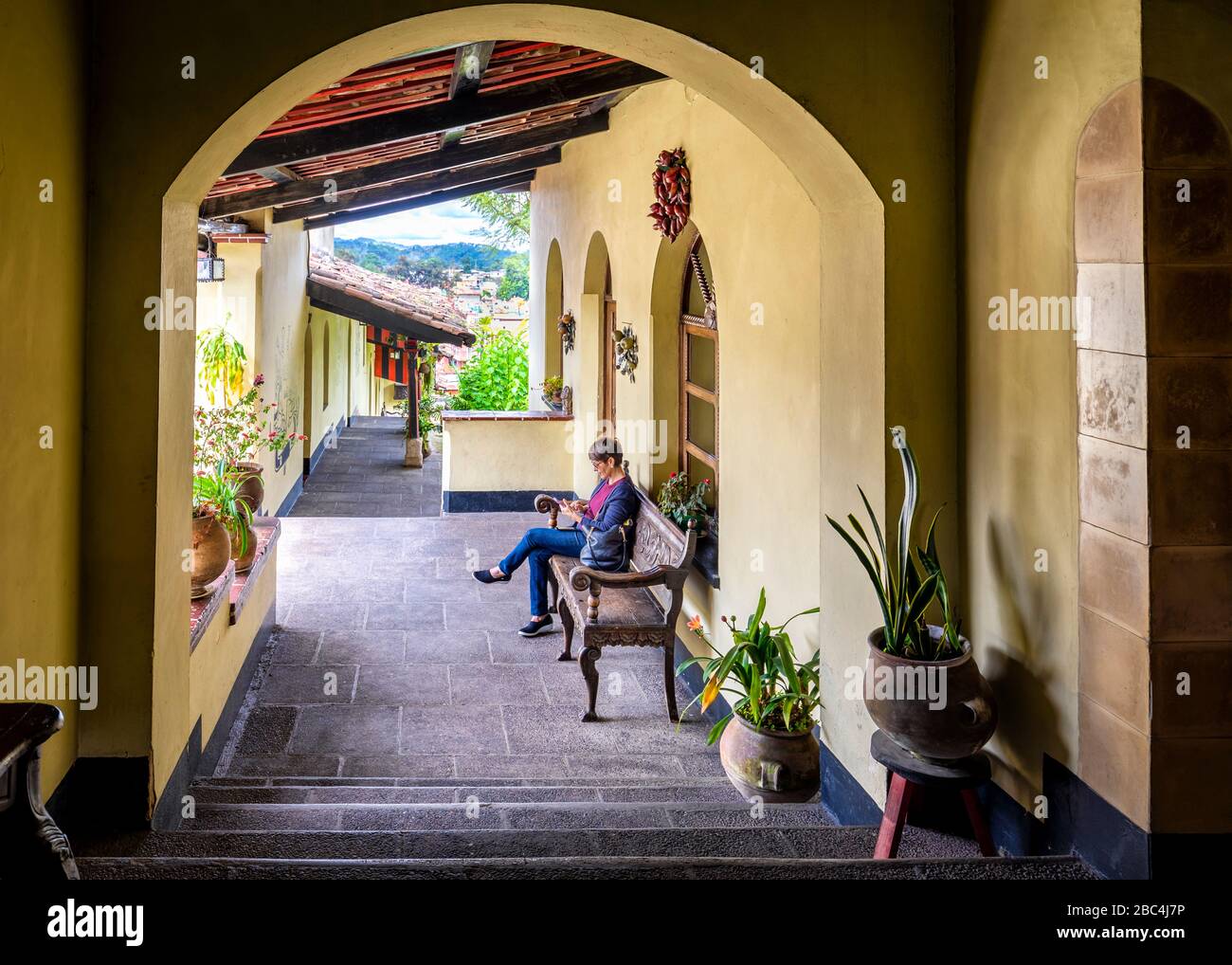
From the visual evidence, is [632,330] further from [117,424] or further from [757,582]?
[117,424]

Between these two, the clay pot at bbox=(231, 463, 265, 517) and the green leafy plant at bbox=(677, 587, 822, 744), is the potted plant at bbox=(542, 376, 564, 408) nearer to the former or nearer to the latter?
the clay pot at bbox=(231, 463, 265, 517)

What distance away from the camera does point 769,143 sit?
3238 mm

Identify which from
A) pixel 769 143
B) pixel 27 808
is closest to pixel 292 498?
pixel 769 143

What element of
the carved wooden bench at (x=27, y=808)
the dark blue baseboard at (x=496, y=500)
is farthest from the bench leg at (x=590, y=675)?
the dark blue baseboard at (x=496, y=500)

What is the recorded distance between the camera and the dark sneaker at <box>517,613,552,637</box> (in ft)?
20.0

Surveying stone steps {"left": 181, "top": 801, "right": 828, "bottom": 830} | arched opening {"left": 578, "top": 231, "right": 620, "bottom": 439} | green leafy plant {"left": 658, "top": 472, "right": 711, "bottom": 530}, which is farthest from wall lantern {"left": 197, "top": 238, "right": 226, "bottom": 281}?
stone steps {"left": 181, "top": 801, "right": 828, "bottom": 830}

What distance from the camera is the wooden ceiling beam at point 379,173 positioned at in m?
6.87

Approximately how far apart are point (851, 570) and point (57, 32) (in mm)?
2415

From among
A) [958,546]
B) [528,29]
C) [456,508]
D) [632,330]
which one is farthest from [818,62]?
[456,508]

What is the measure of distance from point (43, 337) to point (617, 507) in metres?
3.50

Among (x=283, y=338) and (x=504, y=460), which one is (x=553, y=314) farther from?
(x=283, y=338)

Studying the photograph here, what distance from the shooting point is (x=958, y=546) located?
2965mm

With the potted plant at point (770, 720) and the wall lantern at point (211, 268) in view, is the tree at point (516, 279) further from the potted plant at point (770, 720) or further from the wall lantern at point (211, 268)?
→ the potted plant at point (770, 720)
